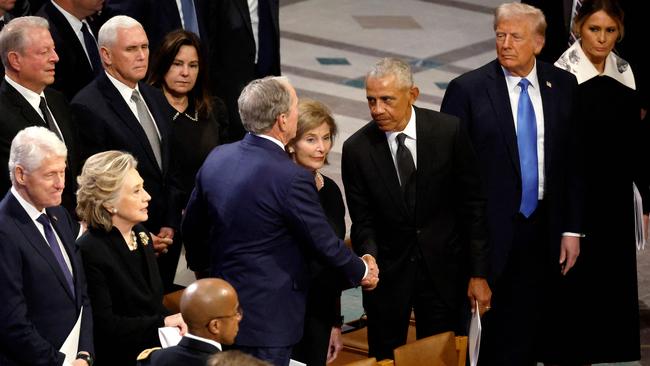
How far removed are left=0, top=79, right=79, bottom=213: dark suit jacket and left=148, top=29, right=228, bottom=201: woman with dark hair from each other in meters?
0.69

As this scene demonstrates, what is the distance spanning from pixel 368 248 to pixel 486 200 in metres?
0.59

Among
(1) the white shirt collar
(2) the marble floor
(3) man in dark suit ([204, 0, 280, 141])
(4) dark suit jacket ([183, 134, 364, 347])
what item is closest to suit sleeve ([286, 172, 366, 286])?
(4) dark suit jacket ([183, 134, 364, 347])

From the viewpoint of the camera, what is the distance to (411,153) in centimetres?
589

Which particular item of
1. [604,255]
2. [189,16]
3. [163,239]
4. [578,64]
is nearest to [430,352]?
[163,239]

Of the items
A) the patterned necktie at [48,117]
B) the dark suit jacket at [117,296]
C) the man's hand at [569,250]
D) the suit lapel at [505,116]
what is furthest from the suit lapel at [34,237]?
the man's hand at [569,250]

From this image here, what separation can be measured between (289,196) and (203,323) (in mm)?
807

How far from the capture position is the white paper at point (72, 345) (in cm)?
497

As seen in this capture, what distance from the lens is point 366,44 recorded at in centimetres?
1322

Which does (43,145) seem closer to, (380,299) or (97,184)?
(97,184)

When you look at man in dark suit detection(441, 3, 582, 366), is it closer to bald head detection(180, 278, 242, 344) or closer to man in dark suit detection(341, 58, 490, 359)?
man in dark suit detection(341, 58, 490, 359)

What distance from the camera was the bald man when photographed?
4.47 meters

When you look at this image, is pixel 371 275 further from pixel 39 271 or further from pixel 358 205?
pixel 39 271

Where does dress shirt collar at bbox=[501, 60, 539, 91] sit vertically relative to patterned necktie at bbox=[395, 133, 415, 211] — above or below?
above

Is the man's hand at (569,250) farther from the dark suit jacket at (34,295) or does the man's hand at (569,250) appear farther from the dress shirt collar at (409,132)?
the dark suit jacket at (34,295)
